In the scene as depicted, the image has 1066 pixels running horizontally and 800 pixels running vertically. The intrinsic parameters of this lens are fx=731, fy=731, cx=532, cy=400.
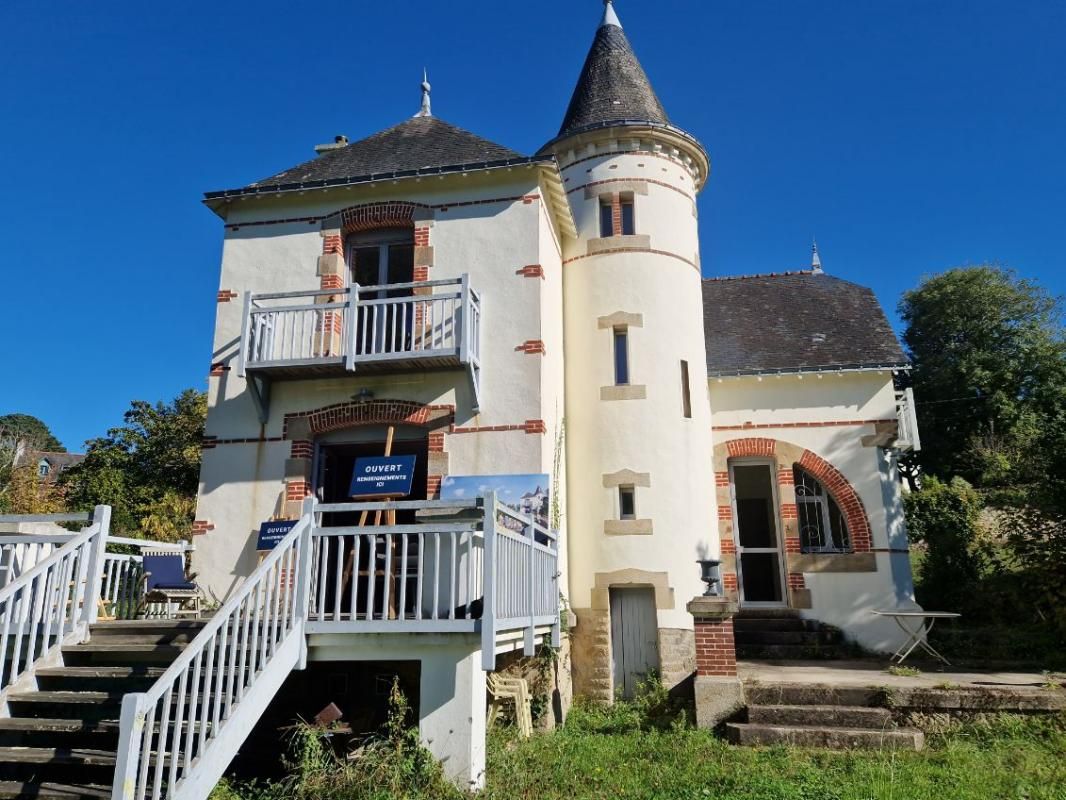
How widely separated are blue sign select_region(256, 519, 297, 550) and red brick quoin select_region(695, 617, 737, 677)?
5101mm

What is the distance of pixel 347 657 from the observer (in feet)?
20.7

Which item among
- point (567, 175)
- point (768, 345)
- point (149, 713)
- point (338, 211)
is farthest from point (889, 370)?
point (149, 713)

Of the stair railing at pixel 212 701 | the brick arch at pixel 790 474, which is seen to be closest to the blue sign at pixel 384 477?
the stair railing at pixel 212 701

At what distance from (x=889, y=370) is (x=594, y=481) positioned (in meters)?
5.66

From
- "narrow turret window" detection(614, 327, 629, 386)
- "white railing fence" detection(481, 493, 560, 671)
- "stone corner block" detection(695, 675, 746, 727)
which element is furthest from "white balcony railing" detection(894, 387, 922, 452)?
"white railing fence" detection(481, 493, 560, 671)

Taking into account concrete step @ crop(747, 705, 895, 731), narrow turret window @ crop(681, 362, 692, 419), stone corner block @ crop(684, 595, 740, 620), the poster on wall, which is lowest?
concrete step @ crop(747, 705, 895, 731)

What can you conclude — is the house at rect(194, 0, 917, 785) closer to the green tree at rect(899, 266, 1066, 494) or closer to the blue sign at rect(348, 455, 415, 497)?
the blue sign at rect(348, 455, 415, 497)

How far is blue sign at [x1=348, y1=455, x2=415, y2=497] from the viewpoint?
8.70 m

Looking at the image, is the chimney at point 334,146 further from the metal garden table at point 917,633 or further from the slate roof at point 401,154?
the metal garden table at point 917,633

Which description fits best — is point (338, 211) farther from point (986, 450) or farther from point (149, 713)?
point (986, 450)

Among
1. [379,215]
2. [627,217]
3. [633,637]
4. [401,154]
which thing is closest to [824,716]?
[633,637]

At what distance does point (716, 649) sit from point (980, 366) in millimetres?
22915

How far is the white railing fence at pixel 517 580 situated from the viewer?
6.05 meters

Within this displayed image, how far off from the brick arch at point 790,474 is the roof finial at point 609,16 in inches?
345
